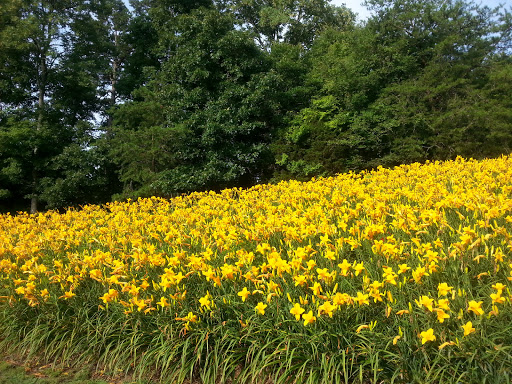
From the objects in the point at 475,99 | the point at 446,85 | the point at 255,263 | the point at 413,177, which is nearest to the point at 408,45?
the point at 446,85

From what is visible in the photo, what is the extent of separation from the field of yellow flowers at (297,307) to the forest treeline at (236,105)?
24.0 feet

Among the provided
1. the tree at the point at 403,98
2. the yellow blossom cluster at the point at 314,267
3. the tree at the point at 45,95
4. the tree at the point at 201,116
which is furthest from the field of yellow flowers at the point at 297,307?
the tree at the point at 45,95

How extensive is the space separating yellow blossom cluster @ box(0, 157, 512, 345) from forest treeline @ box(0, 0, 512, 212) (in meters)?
6.87

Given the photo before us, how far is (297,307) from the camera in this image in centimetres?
181

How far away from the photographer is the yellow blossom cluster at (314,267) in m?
1.91

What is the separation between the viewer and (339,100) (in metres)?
12.0

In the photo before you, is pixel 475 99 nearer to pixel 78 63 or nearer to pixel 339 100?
pixel 339 100

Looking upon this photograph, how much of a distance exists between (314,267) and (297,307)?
68 cm

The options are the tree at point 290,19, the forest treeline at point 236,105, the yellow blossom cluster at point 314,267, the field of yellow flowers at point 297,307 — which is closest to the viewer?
the field of yellow flowers at point 297,307

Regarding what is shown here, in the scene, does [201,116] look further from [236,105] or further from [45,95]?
[45,95]

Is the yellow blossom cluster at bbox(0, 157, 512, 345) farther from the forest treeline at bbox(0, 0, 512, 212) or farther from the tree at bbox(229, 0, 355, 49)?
the tree at bbox(229, 0, 355, 49)

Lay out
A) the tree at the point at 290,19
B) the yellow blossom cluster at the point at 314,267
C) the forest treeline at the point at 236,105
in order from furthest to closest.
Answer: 1. the tree at the point at 290,19
2. the forest treeline at the point at 236,105
3. the yellow blossom cluster at the point at 314,267

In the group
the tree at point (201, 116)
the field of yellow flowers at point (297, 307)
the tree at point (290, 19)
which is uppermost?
the tree at point (290, 19)

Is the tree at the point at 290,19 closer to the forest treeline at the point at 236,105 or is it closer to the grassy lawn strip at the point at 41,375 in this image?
the forest treeline at the point at 236,105
